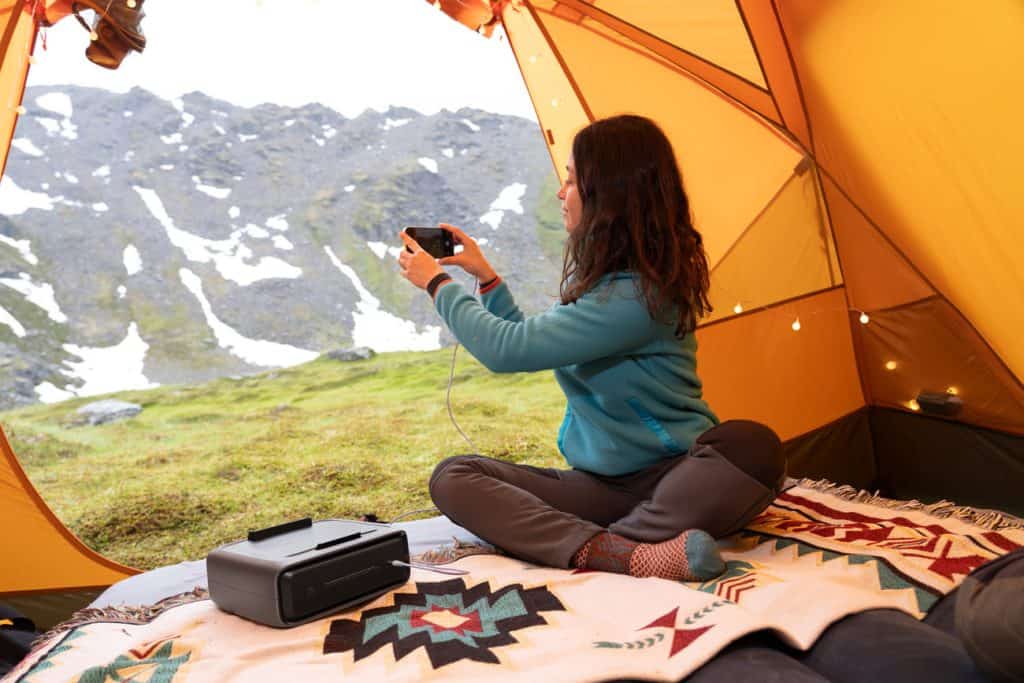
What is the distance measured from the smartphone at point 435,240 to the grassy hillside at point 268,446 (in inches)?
66.8

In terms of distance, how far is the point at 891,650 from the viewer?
0.76 m

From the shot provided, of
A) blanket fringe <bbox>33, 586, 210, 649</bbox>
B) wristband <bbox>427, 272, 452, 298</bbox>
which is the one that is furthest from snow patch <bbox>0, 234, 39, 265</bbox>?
wristband <bbox>427, 272, 452, 298</bbox>

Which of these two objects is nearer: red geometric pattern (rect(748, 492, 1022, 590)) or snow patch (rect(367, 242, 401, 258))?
red geometric pattern (rect(748, 492, 1022, 590))

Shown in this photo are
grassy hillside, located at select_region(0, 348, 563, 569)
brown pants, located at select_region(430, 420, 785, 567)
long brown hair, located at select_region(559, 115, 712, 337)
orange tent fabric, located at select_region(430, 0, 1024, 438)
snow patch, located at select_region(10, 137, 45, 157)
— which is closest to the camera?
brown pants, located at select_region(430, 420, 785, 567)

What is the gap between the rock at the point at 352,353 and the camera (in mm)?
5438

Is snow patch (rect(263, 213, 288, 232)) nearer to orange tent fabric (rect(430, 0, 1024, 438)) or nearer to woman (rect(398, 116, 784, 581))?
orange tent fabric (rect(430, 0, 1024, 438))

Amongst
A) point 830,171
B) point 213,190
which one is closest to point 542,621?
point 830,171

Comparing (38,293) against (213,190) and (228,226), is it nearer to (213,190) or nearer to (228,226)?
(228,226)

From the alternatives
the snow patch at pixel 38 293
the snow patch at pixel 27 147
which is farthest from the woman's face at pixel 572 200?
the snow patch at pixel 27 147

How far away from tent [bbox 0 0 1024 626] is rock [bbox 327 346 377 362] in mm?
3473

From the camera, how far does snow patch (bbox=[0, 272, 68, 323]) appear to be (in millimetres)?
4578

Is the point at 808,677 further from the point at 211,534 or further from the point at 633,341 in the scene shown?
the point at 211,534

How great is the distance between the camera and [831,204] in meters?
2.00

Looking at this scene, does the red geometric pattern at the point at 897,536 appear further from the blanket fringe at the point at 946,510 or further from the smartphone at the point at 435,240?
the smartphone at the point at 435,240
